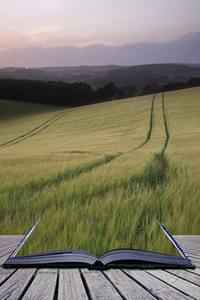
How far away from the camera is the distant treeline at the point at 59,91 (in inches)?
2827

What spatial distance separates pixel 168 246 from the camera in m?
2.62

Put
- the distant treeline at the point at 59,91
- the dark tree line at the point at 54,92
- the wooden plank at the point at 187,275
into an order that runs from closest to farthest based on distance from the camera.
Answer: the wooden plank at the point at 187,275
the distant treeline at the point at 59,91
the dark tree line at the point at 54,92

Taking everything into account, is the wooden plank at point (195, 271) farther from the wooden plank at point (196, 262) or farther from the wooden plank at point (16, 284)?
the wooden plank at point (16, 284)

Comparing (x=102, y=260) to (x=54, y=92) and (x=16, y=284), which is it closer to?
(x=16, y=284)

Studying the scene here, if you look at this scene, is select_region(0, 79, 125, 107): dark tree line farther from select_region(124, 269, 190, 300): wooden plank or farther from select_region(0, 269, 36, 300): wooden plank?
select_region(124, 269, 190, 300): wooden plank

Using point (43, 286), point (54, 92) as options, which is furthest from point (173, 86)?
point (43, 286)

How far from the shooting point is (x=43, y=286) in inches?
67.9

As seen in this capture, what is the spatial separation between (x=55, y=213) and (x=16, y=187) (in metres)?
1.84

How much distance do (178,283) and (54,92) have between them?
244 feet

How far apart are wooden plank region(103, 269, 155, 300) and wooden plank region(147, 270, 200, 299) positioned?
22 centimetres

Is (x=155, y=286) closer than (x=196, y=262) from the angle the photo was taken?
Yes

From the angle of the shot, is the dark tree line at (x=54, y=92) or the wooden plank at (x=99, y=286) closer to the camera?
the wooden plank at (x=99, y=286)

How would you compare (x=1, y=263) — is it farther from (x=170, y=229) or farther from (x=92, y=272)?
(x=170, y=229)

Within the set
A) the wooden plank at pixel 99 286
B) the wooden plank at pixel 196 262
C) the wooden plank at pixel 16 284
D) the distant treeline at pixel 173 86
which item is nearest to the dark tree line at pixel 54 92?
the distant treeline at pixel 173 86
